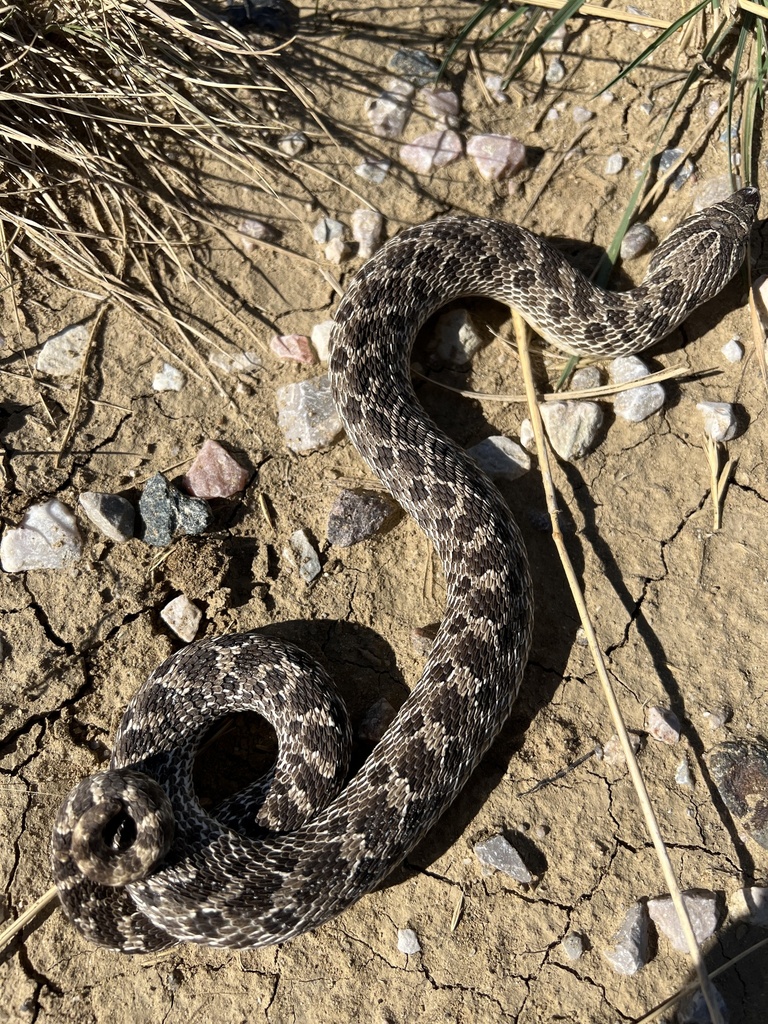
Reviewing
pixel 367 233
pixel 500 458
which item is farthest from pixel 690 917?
pixel 367 233

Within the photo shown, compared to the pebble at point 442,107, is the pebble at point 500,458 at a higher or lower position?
lower

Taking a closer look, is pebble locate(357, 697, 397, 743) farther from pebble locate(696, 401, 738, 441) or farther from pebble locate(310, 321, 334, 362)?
pebble locate(696, 401, 738, 441)

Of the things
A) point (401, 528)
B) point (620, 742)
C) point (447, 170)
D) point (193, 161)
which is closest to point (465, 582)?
point (401, 528)

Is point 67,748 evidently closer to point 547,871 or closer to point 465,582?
point 465,582

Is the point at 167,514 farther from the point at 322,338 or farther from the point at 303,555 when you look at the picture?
the point at 322,338

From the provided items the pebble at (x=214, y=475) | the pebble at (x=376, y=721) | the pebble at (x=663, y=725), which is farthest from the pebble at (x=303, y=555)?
the pebble at (x=663, y=725)

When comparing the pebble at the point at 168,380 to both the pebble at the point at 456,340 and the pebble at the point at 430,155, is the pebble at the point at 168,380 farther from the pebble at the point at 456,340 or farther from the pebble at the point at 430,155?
the pebble at the point at 430,155

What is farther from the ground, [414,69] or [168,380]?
[414,69]
